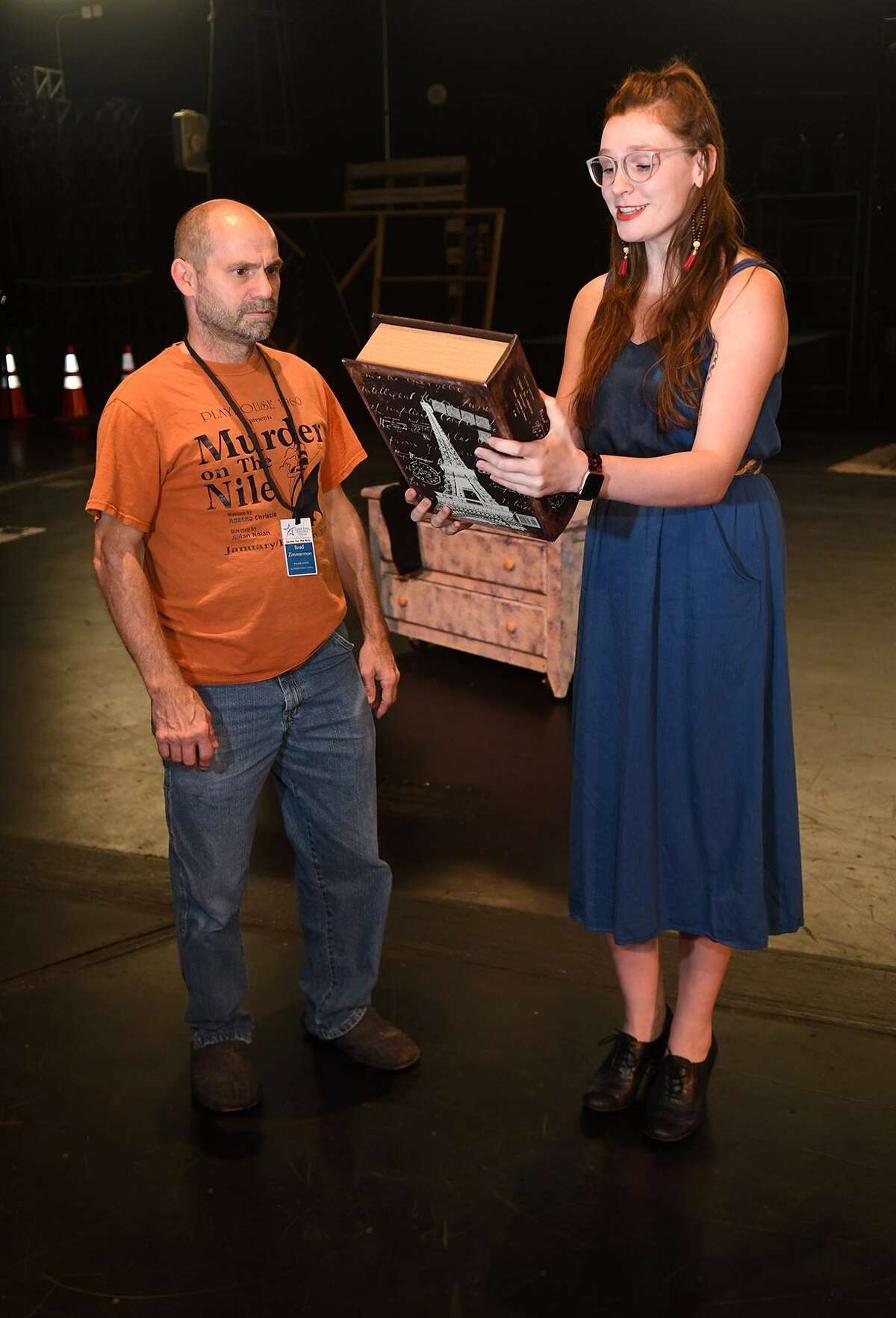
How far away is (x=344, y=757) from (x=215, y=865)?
314 mm

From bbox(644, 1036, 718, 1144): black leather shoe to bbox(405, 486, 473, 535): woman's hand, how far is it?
3.52ft

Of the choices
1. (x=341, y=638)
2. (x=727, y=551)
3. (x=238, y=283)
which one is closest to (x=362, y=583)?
(x=341, y=638)

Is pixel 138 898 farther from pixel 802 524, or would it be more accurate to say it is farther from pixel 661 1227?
pixel 802 524

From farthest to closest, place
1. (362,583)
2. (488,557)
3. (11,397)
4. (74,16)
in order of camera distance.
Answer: (74,16) < (11,397) < (488,557) < (362,583)

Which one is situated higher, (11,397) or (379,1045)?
(11,397)

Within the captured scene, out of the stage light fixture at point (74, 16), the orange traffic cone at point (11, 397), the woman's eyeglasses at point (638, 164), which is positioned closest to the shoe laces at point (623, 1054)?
the woman's eyeglasses at point (638, 164)

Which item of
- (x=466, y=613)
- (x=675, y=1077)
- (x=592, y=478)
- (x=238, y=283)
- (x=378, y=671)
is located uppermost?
(x=238, y=283)

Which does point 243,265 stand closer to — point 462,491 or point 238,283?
point 238,283

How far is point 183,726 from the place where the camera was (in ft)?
7.84

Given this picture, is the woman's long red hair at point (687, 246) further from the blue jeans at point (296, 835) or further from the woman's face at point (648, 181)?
the blue jeans at point (296, 835)

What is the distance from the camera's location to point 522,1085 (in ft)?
8.81

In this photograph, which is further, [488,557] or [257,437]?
[488,557]

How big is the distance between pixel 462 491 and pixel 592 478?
0.26m

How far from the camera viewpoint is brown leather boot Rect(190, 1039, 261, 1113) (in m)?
2.63
